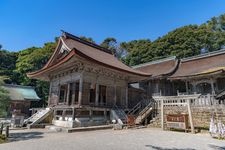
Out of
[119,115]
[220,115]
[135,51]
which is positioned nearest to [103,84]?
[119,115]

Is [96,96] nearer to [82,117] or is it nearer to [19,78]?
[82,117]

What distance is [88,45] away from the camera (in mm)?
19500

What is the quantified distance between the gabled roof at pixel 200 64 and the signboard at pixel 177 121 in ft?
23.1

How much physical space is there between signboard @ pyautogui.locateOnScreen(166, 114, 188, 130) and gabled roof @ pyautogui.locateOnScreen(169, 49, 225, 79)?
704cm

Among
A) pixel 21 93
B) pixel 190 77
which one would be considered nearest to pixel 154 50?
pixel 190 77

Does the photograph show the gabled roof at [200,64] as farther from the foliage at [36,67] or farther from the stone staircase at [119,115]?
the foliage at [36,67]

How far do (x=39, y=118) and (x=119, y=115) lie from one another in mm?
6357

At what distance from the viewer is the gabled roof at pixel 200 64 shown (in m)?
18.8

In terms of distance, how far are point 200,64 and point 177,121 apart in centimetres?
1243

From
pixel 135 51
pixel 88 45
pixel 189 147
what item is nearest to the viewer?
pixel 189 147

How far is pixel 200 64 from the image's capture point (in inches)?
853

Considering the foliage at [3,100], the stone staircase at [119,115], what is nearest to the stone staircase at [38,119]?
the foliage at [3,100]

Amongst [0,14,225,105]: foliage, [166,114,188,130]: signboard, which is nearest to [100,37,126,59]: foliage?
[0,14,225,105]: foliage

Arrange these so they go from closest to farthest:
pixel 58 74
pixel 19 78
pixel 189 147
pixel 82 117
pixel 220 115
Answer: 1. pixel 189 147
2. pixel 220 115
3. pixel 82 117
4. pixel 58 74
5. pixel 19 78
